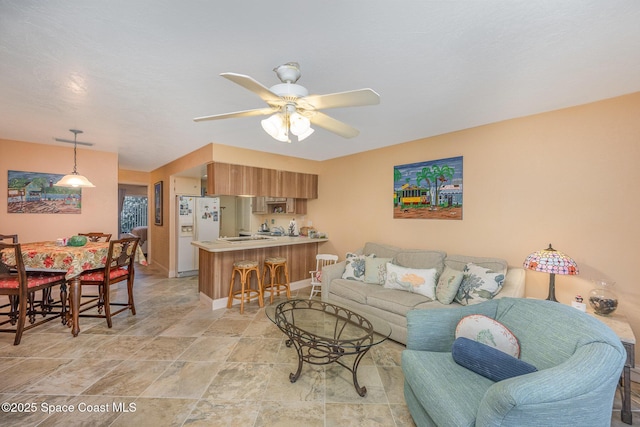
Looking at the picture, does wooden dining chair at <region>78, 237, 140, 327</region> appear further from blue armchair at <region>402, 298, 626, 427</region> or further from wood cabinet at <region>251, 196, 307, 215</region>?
blue armchair at <region>402, 298, 626, 427</region>

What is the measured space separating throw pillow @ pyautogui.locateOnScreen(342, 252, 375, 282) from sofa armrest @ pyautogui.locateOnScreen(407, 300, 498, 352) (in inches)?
64.0

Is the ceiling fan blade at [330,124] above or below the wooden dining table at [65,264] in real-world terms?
above

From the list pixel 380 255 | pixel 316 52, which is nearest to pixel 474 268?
pixel 380 255

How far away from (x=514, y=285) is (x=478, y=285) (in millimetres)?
331

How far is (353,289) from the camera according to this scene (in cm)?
320

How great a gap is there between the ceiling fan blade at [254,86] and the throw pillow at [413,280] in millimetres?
2363

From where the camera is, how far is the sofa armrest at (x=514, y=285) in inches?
95.2

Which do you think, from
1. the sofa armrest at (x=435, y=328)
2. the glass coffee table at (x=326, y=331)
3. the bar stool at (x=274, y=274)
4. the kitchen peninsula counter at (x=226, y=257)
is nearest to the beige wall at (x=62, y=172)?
the kitchen peninsula counter at (x=226, y=257)

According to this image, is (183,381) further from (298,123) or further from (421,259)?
(421,259)

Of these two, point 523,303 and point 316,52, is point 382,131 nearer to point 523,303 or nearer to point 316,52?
point 316,52

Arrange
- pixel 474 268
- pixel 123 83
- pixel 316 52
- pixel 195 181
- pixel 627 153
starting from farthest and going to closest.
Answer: pixel 195 181 < pixel 474 268 < pixel 627 153 < pixel 123 83 < pixel 316 52

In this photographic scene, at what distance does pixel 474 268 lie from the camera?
2.66m

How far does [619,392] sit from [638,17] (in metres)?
2.67

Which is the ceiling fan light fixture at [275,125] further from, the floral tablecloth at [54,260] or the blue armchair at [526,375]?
the floral tablecloth at [54,260]
